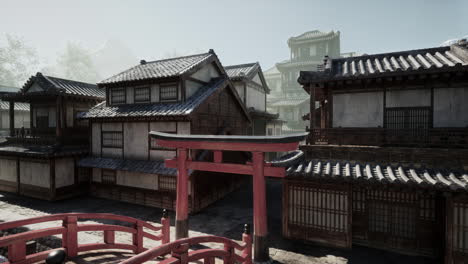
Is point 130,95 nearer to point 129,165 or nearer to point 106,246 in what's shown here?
point 129,165

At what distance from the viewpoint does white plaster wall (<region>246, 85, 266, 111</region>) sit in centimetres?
2467

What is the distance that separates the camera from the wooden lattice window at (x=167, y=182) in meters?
14.9

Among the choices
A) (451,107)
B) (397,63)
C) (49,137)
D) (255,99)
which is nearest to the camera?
(451,107)

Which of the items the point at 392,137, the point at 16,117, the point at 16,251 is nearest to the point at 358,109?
the point at 392,137

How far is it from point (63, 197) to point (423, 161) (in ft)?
71.2

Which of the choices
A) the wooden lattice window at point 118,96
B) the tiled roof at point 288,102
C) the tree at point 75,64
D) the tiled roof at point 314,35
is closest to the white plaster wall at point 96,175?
the wooden lattice window at point 118,96

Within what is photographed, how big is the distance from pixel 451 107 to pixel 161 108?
49.2 feet

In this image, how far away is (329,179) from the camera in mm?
8773

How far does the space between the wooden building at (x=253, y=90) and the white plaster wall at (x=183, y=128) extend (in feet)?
33.3

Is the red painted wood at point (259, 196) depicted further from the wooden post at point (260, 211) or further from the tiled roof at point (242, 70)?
the tiled roof at point (242, 70)

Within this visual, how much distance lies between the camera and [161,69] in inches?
695

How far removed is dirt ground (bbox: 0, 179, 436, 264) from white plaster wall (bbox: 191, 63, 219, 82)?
30.9 feet

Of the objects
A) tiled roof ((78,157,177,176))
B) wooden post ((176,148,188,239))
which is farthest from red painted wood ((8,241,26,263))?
tiled roof ((78,157,177,176))

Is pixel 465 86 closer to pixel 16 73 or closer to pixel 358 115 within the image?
pixel 358 115
